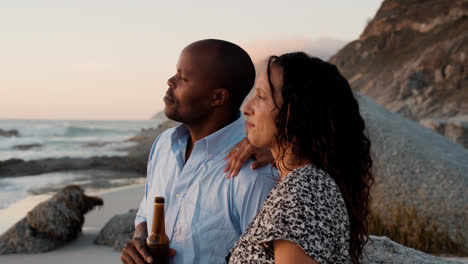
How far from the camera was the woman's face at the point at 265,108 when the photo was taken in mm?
1835

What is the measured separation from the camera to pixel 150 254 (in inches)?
89.9

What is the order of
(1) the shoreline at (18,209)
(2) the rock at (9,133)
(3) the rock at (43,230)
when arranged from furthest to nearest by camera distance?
(2) the rock at (9,133)
(1) the shoreline at (18,209)
(3) the rock at (43,230)

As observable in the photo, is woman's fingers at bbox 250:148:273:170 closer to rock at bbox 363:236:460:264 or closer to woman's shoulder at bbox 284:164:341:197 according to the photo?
woman's shoulder at bbox 284:164:341:197

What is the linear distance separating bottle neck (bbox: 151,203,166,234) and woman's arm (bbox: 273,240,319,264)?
2.66ft

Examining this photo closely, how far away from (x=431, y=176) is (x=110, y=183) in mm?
8891

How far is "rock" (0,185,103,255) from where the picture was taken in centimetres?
577

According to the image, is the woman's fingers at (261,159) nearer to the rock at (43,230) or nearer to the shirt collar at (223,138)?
the shirt collar at (223,138)

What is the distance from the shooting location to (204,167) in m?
2.44

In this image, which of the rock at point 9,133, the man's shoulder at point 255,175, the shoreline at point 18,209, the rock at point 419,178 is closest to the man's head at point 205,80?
the man's shoulder at point 255,175

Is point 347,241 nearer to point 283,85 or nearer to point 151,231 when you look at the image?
point 283,85

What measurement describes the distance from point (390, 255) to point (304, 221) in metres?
2.03

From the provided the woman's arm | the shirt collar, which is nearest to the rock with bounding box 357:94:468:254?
the shirt collar

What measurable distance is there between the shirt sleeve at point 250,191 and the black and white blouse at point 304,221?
44cm

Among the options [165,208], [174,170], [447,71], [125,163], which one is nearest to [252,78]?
[174,170]
